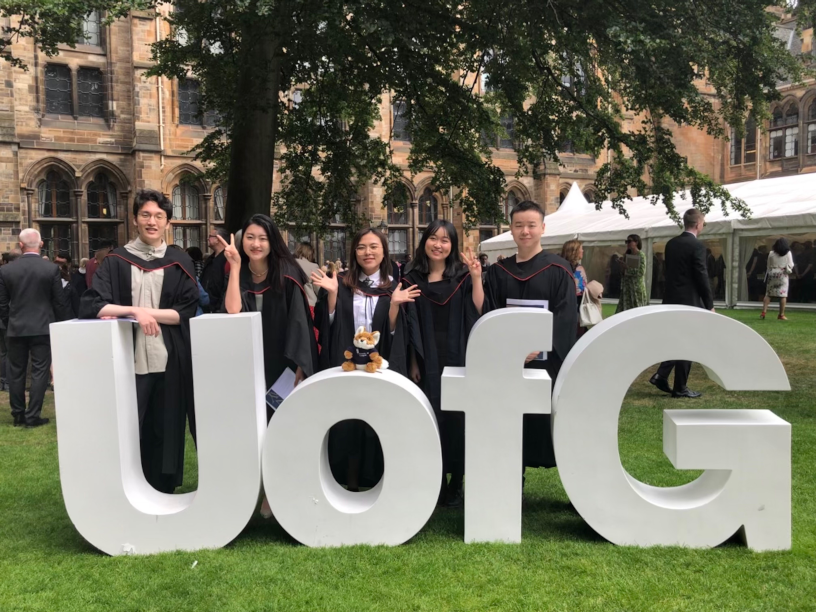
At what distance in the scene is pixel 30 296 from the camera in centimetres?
661

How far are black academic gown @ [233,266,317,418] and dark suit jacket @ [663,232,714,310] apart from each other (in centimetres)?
A: 449

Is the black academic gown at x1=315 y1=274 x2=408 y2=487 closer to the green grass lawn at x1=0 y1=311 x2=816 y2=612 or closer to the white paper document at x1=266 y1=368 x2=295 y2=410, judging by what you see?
the white paper document at x1=266 y1=368 x2=295 y2=410

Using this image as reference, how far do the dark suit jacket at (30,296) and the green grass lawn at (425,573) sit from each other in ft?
9.99

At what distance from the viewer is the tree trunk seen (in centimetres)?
837

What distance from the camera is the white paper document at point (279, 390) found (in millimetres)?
3699

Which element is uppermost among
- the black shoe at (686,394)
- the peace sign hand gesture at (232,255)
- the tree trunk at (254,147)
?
the tree trunk at (254,147)

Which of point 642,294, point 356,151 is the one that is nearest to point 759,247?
point 642,294

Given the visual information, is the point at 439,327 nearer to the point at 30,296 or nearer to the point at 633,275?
the point at 30,296

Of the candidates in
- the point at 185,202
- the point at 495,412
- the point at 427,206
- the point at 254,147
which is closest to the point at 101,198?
the point at 185,202

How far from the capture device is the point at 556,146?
8.91m

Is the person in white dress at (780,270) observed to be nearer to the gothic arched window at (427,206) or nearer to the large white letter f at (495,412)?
the large white letter f at (495,412)

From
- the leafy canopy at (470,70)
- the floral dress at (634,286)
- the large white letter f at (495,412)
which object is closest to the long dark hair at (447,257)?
the large white letter f at (495,412)

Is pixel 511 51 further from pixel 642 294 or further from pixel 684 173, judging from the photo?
pixel 642 294

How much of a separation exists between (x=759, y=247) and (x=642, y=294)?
800 centimetres
